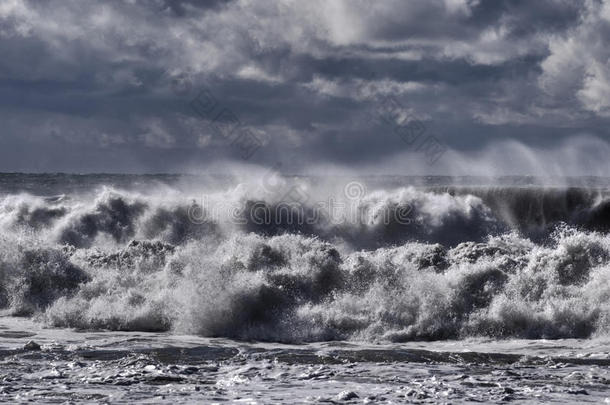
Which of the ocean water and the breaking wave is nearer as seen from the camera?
the ocean water

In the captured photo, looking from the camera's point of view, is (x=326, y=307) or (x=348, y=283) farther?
(x=348, y=283)

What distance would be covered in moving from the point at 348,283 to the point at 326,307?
1095 mm

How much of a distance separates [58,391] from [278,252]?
289 inches

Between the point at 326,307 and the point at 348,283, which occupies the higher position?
the point at 348,283

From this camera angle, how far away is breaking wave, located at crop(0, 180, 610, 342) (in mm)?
12703

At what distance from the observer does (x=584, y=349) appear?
1119 cm

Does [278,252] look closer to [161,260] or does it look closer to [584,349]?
[161,260]

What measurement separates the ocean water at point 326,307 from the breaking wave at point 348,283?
4 cm

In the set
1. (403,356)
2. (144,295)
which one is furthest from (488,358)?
(144,295)

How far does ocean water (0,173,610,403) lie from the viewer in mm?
→ 9023

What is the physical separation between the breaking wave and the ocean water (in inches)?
1.5

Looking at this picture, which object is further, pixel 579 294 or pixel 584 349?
pixel 579 294

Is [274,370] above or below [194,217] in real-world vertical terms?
below

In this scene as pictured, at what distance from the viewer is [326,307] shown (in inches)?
532
